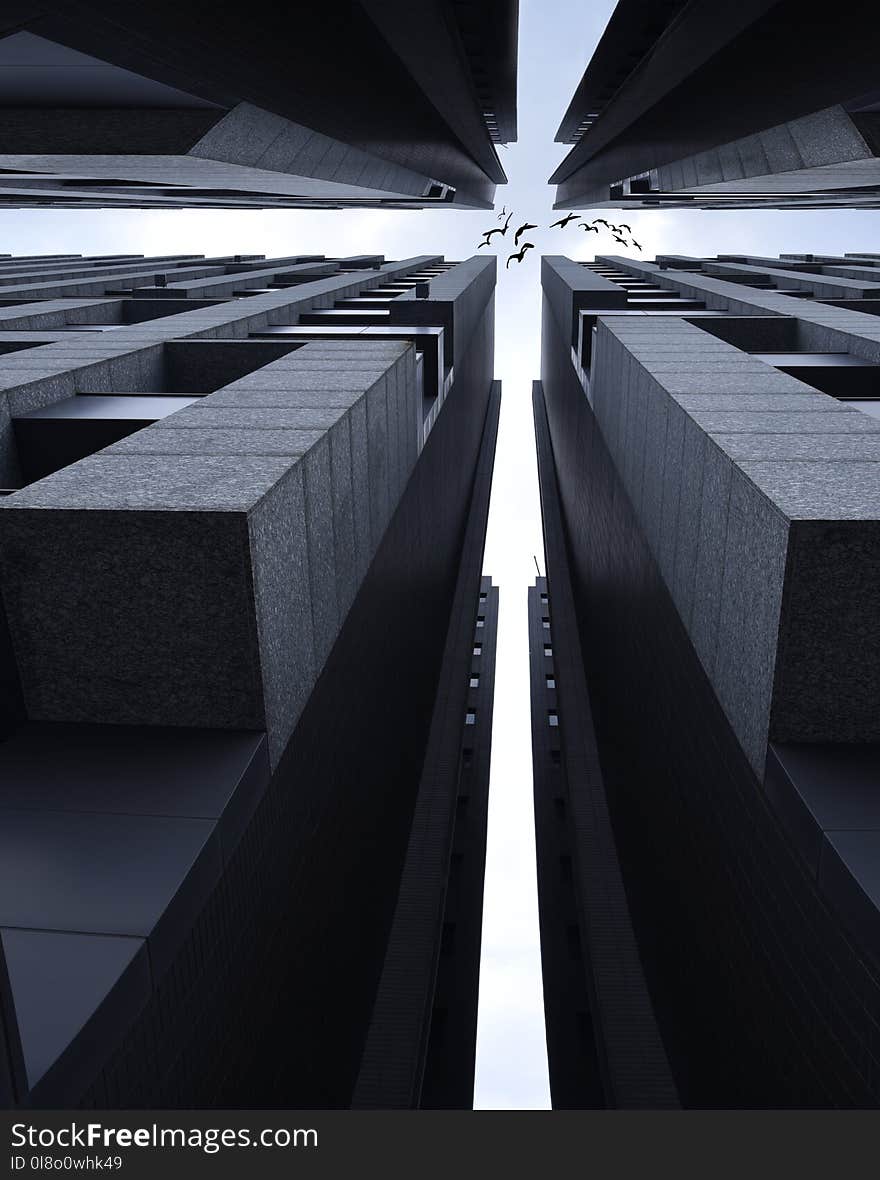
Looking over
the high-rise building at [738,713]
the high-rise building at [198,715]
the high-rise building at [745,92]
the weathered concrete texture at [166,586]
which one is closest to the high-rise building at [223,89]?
the high-rise building at [198,715]

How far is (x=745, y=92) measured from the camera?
640 inches

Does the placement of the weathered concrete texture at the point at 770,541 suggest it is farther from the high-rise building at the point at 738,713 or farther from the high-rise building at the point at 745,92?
the high-rise building at the point at 745,92

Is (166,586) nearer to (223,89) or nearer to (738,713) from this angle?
(738,713)

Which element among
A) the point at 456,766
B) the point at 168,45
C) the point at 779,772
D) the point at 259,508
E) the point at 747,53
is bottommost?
the point at 456,766

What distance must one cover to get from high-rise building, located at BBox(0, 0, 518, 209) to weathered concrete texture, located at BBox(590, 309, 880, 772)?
6591 millimetres

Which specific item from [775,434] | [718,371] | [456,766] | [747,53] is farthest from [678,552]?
[456,766]

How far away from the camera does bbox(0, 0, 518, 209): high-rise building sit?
9.60 meters

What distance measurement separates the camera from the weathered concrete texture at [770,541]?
5180 millimetres

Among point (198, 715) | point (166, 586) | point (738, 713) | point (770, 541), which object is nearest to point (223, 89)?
point (166, 586)

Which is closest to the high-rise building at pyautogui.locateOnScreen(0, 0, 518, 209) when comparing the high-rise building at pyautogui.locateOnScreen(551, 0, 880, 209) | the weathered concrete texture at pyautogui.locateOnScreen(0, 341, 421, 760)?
the weathered concrete texture at pyautogui.locateOnScreen(0, 341, 421, 760)

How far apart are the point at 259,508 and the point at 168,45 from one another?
7.54 meters

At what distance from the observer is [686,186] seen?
79.0 feet

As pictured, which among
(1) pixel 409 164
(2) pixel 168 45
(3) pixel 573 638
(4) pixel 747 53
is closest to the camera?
(2) pixel 168 45

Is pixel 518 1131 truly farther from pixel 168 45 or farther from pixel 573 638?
pixel 573 638
